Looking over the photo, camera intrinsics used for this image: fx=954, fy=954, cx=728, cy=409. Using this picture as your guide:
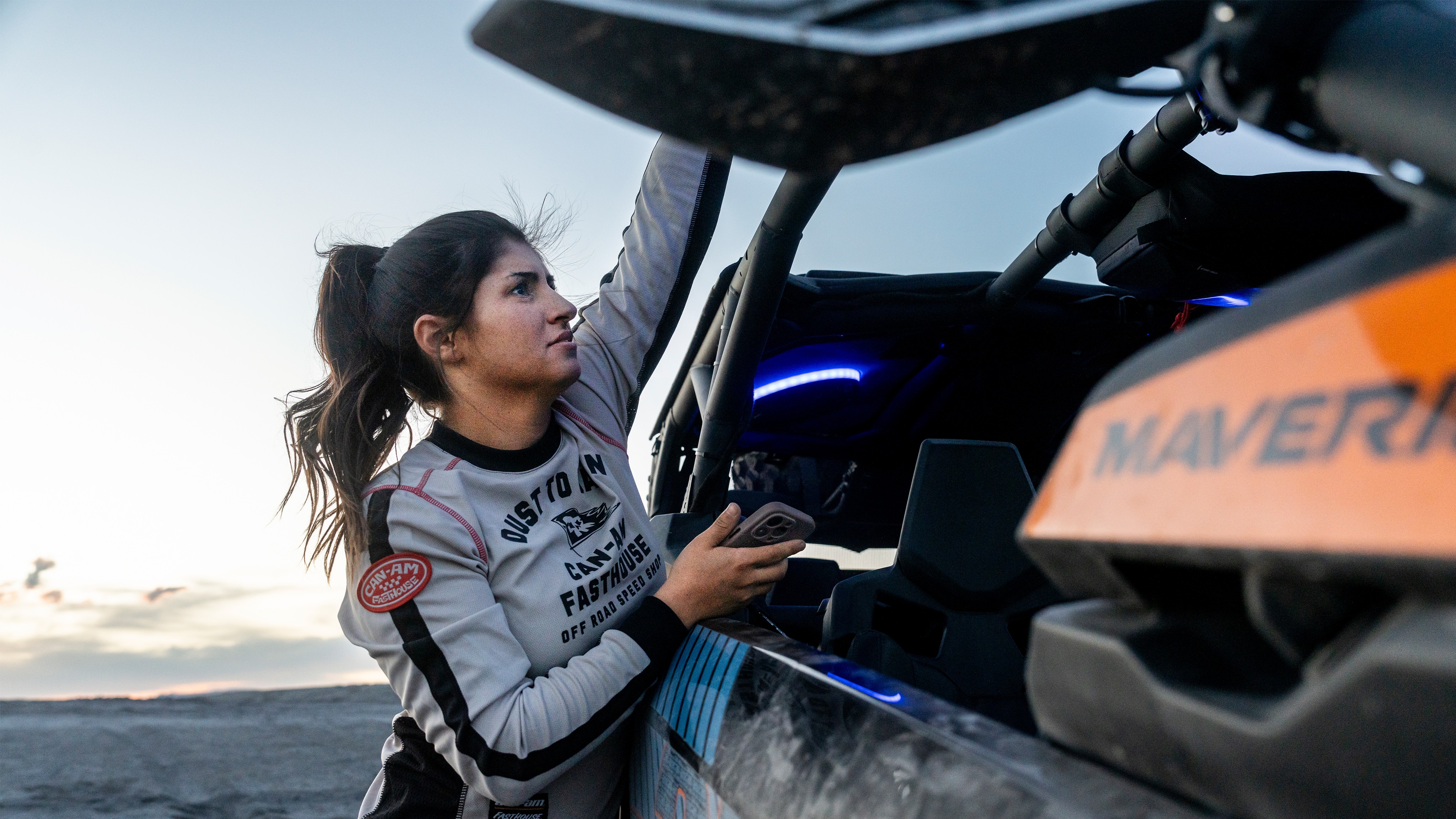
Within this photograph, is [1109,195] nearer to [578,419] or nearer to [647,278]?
[647,278]

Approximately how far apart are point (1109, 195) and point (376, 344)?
1.54 m

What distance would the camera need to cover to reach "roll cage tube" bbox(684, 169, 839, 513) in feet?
6.78

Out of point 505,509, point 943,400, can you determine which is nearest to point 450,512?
point 505,509

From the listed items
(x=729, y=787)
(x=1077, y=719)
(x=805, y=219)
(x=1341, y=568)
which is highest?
(x=805, y=219)

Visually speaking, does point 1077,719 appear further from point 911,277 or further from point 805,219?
point 911,277

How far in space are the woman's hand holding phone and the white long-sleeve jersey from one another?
40 millimetres

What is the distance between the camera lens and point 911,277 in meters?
2.53

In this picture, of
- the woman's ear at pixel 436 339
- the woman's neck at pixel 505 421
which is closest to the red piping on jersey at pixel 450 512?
the woman's neck at pixel 505 421

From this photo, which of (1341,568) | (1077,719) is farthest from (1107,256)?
(1341,568)

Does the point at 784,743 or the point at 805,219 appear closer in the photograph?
→ the point at 784,743

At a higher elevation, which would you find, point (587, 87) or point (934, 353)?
point (587, 87)

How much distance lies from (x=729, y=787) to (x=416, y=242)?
1.41 meters

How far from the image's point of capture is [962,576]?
1831mm

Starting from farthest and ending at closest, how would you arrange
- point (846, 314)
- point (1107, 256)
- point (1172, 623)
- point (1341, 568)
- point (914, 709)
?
point (846, 314) → point (1107, 256) → point (914, 709) → point (1172, 623) → point (1341, 568)
